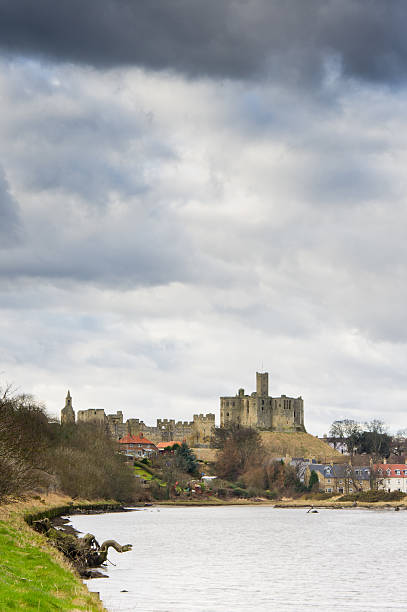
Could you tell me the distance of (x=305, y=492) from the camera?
120 m

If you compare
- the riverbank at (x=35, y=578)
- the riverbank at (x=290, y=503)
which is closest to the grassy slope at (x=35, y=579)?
the riverbank at (x=35, y=578)

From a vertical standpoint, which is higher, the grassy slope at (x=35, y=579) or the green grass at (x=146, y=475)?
the green grass at (x=146, y=475)

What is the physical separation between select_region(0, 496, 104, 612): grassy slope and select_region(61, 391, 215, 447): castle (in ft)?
477

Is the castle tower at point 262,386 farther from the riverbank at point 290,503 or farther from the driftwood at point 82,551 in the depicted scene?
the driftwood at point 82,551

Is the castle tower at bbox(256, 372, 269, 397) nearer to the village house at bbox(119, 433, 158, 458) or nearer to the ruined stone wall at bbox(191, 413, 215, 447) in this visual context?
the ruined stone wall at bbox(191, 413, 215, 447)

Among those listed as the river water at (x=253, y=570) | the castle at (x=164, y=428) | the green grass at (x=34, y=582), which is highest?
the castle at (x=164, y=428)

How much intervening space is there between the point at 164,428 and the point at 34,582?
536ft

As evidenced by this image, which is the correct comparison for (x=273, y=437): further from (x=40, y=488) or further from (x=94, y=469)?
(x=40, y=488)

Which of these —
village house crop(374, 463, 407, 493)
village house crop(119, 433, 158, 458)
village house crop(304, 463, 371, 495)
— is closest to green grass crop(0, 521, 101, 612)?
village house crop(304, 463, 371, 495)

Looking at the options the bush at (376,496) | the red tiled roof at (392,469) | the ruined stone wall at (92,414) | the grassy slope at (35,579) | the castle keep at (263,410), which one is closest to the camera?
the grassy slope at (35,579)

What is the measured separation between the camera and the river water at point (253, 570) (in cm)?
2309

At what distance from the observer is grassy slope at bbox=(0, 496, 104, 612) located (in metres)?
15.9

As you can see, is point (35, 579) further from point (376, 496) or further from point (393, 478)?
point (393, 478)

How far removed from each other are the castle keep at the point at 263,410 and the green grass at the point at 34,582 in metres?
A: 156
